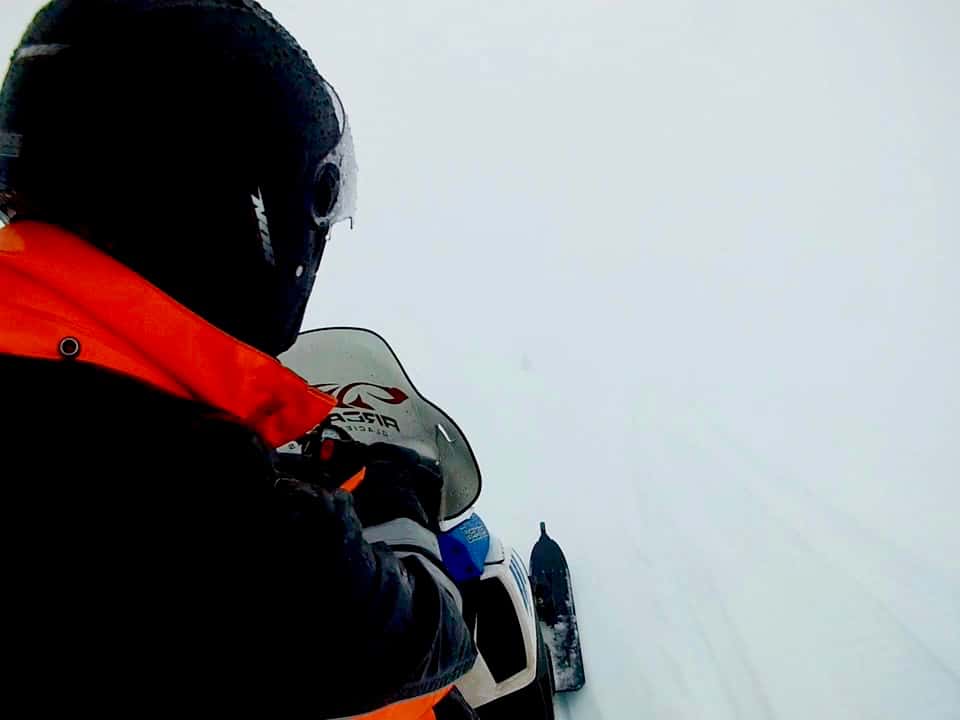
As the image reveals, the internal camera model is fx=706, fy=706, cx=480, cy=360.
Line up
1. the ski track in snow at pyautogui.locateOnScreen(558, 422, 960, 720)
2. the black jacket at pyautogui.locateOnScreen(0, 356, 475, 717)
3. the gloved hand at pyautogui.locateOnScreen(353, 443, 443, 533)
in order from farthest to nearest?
the ski track in snow at pyautogui.locateOnScreen(558, 422, 960, 720), the gloved hand at pyautogui.locateOnScreen(353, 443, 443, 533), the black jacket at pyautogui.locateOnScreen(0, 356, 475, 717)

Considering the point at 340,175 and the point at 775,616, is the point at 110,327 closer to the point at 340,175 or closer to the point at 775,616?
the point at 340,175

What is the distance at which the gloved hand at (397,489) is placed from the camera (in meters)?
0.79

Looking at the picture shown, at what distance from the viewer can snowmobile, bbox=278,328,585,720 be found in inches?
45.4

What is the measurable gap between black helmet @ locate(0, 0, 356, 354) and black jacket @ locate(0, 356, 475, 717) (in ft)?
0.41

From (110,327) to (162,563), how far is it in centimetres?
18

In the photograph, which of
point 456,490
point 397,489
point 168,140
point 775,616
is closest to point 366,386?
point 456,490

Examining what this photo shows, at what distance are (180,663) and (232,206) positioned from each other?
40 centimetres

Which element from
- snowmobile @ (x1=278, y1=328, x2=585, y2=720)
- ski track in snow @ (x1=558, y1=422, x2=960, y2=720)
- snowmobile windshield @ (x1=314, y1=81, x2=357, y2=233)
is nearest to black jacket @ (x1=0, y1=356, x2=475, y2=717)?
snowmobile windshield @ (x1=314, y1=81, x2=357, y2=233)

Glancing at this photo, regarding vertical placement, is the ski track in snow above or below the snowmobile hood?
below

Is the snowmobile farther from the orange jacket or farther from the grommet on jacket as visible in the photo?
the grommet on jacket

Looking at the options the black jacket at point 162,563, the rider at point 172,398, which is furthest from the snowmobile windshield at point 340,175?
the black jacket at point 162,563

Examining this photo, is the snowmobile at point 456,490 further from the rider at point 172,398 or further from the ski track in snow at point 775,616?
the ski track in snow at point 775,616

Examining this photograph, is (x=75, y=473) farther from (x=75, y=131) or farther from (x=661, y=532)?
(x=661, y=532)

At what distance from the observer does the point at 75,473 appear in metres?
0.47
